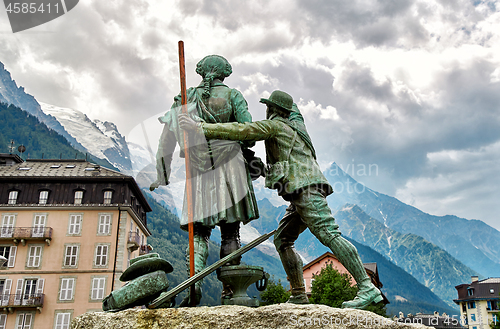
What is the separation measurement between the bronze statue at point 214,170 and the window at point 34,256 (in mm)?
38641

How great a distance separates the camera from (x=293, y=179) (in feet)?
17.1

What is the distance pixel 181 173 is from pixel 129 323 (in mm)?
2384

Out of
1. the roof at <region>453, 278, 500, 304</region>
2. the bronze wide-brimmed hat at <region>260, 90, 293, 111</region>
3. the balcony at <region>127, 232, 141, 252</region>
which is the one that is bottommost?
the bronze wide-brimmed hat at <region>260, 90, 293, 111</region>

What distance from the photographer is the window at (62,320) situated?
1431 inches

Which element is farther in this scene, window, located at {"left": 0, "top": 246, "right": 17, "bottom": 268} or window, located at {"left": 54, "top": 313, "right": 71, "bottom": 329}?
window, located at {"left": 0, "top": 246, "right": 17, "bottom": 268}

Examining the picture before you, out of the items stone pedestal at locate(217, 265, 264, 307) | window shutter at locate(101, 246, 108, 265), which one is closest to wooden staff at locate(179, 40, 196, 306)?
stone pedestal at locate(217, 265, 264, 307)

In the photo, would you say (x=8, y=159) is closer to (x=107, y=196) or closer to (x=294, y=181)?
(x=107, y=196)

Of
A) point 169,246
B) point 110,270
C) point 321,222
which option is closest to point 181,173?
point 321,222

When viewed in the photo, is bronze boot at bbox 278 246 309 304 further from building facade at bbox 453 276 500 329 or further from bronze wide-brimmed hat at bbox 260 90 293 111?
building facade at bbox 453 276 500 329

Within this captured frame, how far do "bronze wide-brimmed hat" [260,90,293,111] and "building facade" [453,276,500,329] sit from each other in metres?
69.7

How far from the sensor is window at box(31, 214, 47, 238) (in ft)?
127

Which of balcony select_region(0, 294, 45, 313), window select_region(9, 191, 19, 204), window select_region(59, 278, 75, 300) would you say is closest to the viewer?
balcony select_region(0, 294, 45, 313)

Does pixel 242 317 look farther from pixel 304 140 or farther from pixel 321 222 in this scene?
pixel 304 140

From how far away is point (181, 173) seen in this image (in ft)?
19.8
